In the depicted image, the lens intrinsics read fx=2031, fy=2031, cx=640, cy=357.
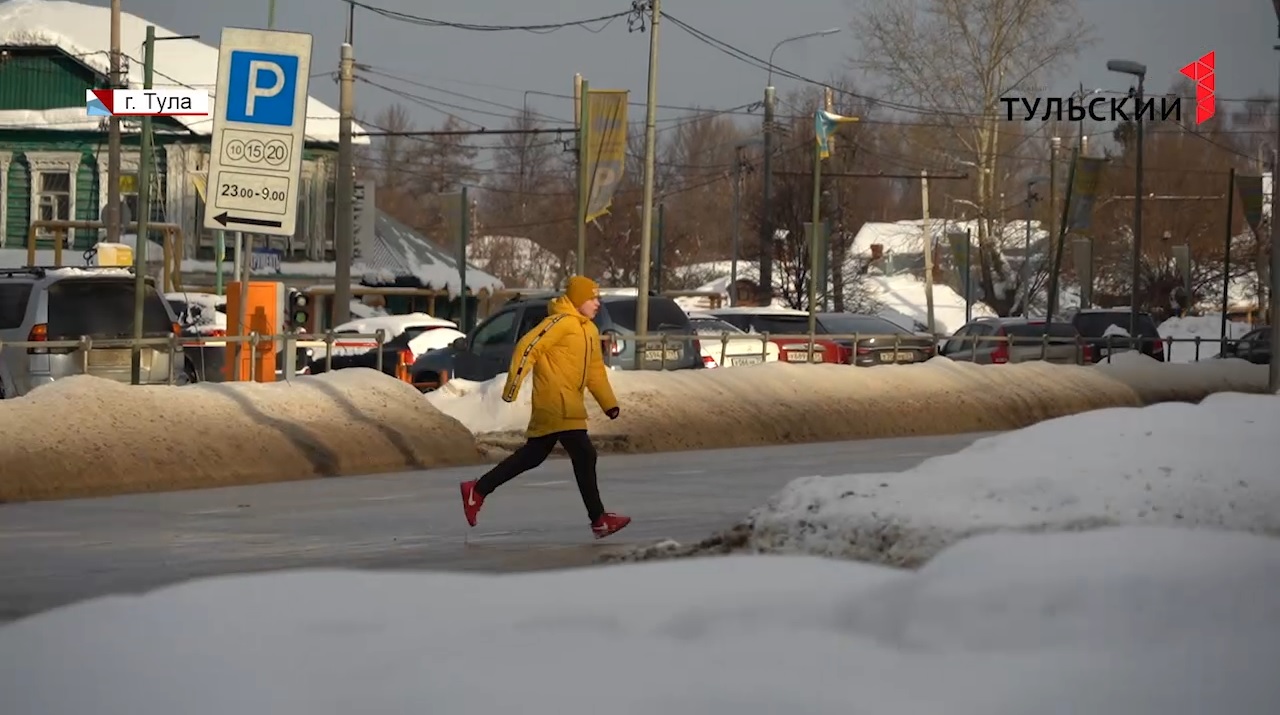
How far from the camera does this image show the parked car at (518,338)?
27.5m

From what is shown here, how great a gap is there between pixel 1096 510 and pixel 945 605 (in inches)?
145

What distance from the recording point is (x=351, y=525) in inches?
572

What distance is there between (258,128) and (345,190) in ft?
76.0

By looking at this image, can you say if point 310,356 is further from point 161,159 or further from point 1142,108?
point 161,159

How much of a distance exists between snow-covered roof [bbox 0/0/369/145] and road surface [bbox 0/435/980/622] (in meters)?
41.8

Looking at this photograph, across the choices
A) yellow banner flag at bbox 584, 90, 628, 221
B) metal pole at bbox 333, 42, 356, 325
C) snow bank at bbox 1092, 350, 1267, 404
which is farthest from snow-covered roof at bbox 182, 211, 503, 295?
yellow banner flag at bbox 584, 90, 628, 221

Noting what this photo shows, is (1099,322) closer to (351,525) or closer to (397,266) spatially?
(397,266)

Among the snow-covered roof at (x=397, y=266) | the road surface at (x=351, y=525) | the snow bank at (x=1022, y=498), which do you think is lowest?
the road surface at (x=351, y=525)

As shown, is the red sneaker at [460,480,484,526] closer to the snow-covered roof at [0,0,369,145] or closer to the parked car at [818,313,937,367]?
the parked car at [818,313,937,367]

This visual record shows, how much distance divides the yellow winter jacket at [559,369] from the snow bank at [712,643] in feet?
17.2

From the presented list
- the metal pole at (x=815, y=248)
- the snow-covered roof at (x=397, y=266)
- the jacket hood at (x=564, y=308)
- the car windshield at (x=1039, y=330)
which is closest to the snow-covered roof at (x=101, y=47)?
the snow-covered roof at (x=397, y=266)

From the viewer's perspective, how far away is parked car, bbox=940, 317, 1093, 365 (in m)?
38.2

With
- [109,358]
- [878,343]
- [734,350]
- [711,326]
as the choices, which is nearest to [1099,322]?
[878,343]

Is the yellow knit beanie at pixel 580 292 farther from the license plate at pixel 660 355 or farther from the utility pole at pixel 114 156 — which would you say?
the utility pole at pixel 114 156
